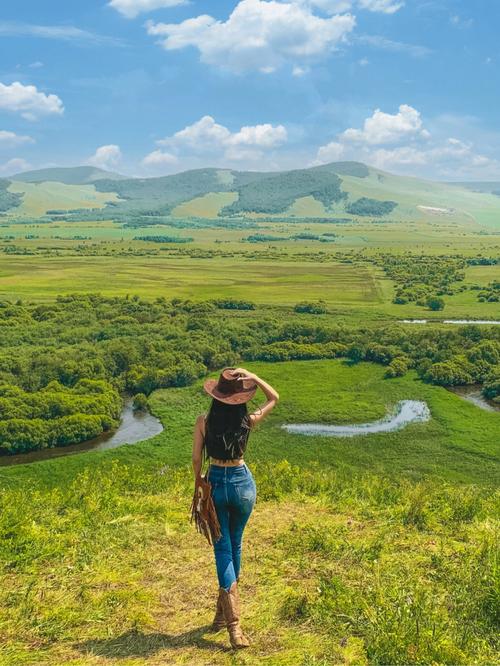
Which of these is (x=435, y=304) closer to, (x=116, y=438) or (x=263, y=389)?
(x=116, y=438)

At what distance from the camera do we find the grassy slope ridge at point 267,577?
21.3 ft

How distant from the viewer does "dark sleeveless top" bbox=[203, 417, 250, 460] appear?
6.73 m

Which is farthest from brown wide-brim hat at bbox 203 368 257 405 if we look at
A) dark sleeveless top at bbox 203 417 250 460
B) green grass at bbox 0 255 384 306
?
green grass at bbox 0 255 384 306

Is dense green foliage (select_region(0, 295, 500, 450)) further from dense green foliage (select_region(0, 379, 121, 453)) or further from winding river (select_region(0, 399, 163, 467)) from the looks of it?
winding river (select_region(0, 399, 163, 467))

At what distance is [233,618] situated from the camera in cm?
663

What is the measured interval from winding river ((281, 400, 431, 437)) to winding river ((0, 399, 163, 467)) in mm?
9233

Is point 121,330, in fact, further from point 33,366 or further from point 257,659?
point 257,659

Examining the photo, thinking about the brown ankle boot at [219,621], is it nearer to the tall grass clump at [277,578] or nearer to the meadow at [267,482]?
the meadow at [267,482]

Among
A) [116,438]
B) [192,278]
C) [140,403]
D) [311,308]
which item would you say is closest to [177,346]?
[140,403]

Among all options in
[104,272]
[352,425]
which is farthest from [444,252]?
[352,425]

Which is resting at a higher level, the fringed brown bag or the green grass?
the fringed brown bag

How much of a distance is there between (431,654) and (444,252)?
172 meters

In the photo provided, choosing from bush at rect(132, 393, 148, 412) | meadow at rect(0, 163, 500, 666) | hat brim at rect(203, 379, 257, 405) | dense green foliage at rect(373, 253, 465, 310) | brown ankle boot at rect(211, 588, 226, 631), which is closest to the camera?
hat brim at rect(203, 379, 257, 405)

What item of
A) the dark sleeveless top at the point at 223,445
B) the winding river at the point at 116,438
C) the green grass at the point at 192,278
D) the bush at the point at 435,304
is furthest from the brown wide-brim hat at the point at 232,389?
the bush at the point at 435,304
